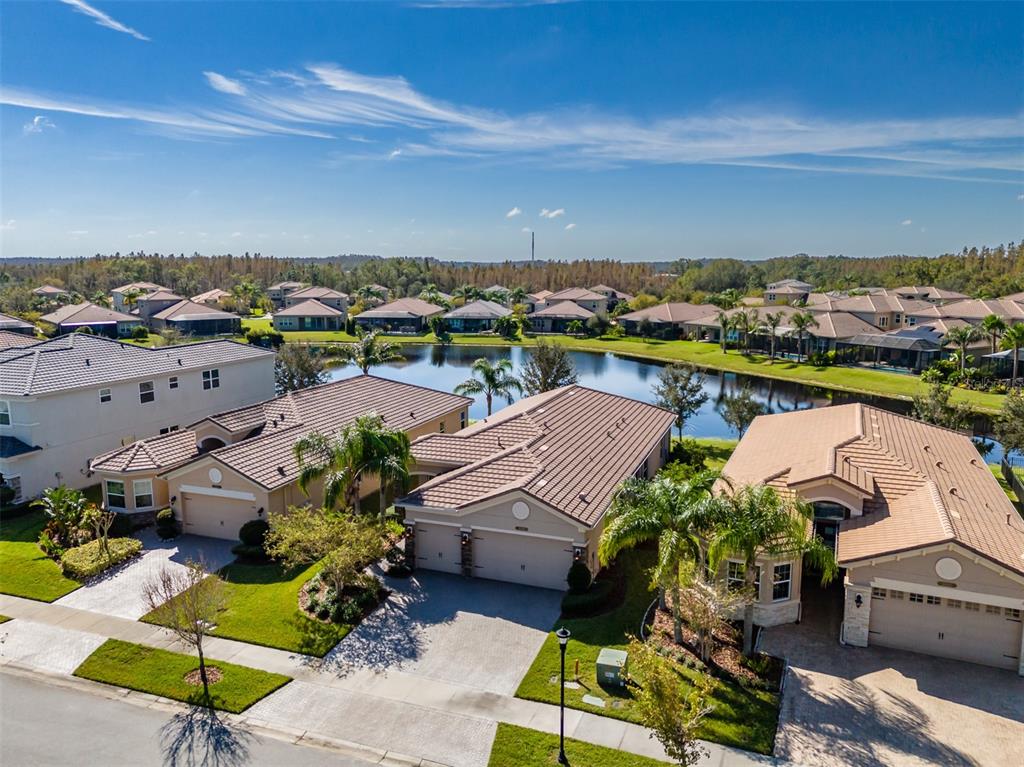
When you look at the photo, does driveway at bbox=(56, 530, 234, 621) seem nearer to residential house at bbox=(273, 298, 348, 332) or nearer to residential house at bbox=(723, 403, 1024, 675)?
residential house at bbox=(723, 403, 1024, 675)

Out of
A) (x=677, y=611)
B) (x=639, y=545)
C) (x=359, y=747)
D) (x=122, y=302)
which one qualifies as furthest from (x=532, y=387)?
(x=122, y=302)

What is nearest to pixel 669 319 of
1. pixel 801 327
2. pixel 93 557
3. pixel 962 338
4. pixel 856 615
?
pixel 801 327

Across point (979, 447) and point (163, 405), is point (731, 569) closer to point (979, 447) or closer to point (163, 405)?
point (979, 447)

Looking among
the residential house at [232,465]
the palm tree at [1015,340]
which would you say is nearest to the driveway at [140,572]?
the residential house at [232,465]

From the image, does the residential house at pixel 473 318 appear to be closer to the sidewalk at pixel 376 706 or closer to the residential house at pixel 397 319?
the residential house at pixel 397 319

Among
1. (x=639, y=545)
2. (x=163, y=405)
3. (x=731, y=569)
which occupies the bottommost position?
(x=639, y=545)

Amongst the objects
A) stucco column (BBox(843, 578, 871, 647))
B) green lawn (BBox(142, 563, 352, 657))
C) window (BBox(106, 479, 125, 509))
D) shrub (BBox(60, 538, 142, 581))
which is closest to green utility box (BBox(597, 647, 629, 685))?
stucco column (BBox(843, 578, 871, 647))

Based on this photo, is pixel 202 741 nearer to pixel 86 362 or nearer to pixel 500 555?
pixel 500 555
